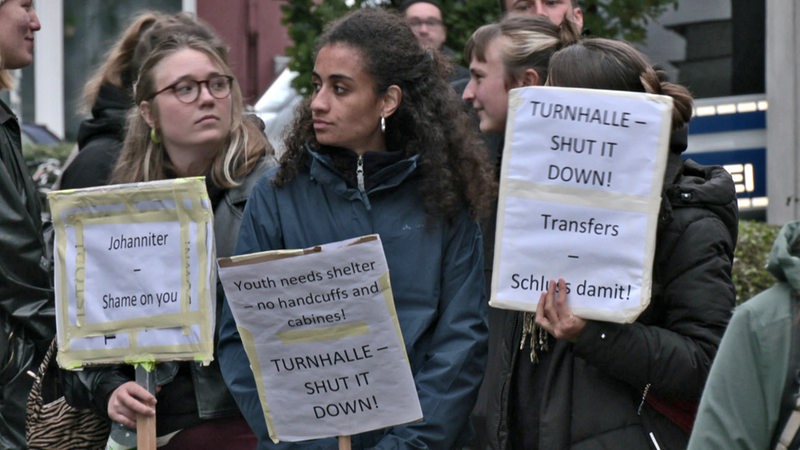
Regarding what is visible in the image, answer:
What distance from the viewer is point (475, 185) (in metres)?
4.41

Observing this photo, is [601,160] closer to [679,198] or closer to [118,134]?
[679,198]

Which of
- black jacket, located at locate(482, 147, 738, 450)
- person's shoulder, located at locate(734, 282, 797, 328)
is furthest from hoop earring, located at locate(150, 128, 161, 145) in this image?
person's shoulder, located at locate(734, 282, 797, 328)

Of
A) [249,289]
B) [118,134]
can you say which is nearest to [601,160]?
[249,289]

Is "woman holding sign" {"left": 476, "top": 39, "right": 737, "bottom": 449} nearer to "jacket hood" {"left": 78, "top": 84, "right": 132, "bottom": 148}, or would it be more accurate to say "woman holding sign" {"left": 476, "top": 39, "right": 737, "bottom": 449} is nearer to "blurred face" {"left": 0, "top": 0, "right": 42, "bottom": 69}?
"blurred face" {"left": 0, "top": 0, "right": 42, "bottom": 69}

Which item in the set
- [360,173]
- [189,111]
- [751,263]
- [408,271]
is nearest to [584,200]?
[408,271]

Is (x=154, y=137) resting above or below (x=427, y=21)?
below

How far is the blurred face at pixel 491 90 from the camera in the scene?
207 inches

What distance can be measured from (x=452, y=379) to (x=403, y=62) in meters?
0.93

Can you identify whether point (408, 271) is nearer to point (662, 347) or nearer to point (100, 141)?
point (662, 347)

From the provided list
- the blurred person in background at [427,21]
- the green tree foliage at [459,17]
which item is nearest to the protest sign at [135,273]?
the blurred person in background at [427,21]

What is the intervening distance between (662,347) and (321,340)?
0.88 metres

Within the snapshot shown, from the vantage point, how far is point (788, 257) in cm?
305

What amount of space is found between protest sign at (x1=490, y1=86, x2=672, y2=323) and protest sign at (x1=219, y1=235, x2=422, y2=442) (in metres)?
→ 0.33

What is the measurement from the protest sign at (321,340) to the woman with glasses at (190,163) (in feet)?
1.73
